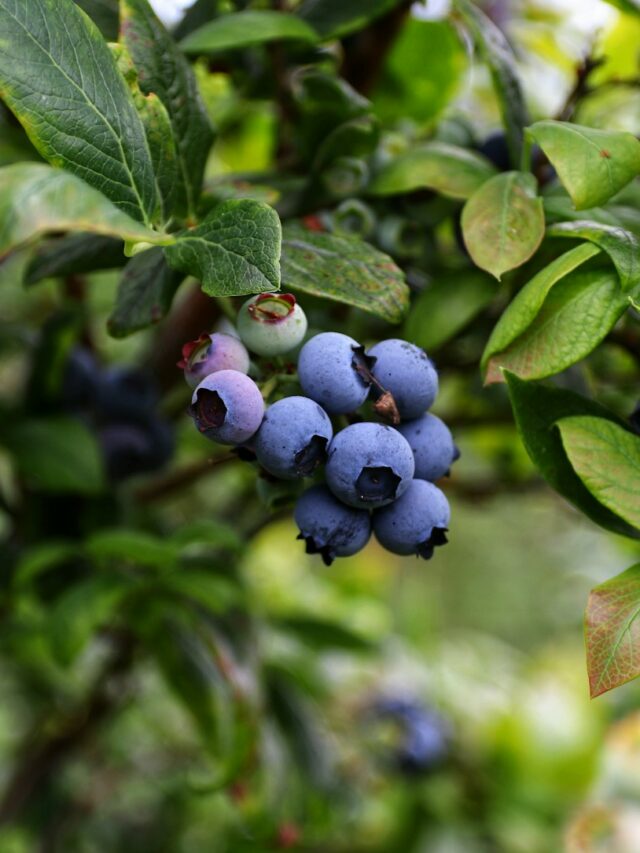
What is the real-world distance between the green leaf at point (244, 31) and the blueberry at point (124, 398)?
33 cm

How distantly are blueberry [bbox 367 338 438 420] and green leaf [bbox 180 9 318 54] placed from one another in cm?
23

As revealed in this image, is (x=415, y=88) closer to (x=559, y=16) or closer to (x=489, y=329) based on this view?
(x=489, y=329)

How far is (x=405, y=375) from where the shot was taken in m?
0.42

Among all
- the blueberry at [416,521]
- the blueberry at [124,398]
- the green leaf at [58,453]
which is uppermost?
the blueberry at [416,521]

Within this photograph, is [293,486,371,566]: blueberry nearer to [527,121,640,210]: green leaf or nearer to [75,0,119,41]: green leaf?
[527,121,640,210]: green leaf

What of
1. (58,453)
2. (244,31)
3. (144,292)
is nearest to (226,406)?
(144,292)

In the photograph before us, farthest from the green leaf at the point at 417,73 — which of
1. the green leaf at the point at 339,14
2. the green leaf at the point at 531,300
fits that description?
the green leaf at the point at 531,300

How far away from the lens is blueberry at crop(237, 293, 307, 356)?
0.41 meters

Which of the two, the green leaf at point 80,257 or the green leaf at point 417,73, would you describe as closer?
the green leaf at point 80,257

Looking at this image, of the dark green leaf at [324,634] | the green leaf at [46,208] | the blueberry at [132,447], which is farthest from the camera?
the dark green leaf at [324,634]

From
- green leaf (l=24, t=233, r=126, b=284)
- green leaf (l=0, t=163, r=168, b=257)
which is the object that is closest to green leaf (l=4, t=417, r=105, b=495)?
green leaf (l=24, t=233, r=126, b=284)

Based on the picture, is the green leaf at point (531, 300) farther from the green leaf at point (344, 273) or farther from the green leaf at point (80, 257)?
the green leaf at point (80, 257)

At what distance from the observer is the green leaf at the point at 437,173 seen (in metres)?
0.52

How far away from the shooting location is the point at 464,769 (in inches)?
51.5
